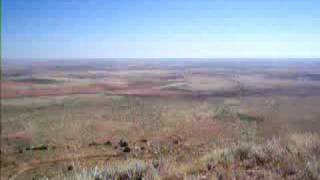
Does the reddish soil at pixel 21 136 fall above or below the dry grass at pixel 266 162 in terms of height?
below

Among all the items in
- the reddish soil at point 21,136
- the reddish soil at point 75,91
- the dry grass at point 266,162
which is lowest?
the reddish soil at point 21,136

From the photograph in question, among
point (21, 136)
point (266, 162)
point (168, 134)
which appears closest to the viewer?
point (266, 162)

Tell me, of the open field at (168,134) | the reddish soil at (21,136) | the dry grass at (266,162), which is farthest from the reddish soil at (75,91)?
the dry grass at (266,162)

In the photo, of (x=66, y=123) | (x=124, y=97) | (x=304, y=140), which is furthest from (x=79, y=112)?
(x=304, y=140)

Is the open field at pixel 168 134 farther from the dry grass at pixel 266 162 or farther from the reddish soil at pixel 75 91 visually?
the reddish soil at pixel 75 91

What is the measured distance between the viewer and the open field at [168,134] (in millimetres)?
6926

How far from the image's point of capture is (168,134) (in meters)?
19.6

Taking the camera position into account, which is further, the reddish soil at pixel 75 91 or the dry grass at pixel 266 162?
the reddish soil at pixel 75 91

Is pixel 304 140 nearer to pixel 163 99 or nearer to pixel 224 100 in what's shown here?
pixel 224 100

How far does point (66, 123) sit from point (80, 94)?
16472 millimetres

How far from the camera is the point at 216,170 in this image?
6516 millimetres

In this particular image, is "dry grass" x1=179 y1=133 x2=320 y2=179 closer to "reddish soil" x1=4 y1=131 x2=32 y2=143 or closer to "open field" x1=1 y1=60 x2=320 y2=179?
"open field" x1=1 y1=60 x2=320 y2=179

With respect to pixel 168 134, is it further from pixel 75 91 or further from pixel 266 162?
pixel 75 91

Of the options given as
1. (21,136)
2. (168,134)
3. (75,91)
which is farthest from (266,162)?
(75,91)
